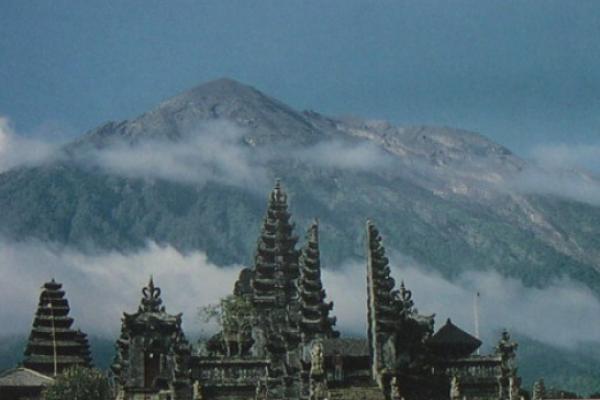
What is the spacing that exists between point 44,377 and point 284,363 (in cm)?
2430

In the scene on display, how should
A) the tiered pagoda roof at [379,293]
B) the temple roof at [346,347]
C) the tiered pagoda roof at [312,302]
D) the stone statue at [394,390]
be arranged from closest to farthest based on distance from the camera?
the stone statue at [394,390] < the temple roof at [346,347] < the tiered pagoda roof at [379,293] < the tiered pagoda roof at [312,302]

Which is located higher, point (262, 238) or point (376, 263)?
point (262, 238)

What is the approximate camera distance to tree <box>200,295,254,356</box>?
272 feet

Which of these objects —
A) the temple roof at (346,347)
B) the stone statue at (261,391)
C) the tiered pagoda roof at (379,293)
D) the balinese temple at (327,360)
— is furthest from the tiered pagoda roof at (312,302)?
the stone statue at (261,391)

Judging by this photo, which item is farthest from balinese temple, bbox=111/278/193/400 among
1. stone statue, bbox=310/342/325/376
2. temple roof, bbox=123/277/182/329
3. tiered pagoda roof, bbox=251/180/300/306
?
tiered pagoda roof, bbox=251/180/300/306

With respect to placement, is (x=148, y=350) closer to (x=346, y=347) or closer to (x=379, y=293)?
(x=346, y=347)

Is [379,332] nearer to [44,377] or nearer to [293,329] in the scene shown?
[293,329]

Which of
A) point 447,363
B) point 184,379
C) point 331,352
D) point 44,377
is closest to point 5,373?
point 44,377

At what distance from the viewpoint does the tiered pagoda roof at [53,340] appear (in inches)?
3688

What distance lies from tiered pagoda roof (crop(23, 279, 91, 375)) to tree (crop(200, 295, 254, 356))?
13.5 metres

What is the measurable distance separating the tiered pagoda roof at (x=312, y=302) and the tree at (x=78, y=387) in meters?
14.5

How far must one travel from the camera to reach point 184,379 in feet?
217

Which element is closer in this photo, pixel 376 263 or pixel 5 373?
pixel 376 263

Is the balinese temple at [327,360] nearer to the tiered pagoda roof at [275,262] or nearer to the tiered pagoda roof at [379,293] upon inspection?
the tiered pagoda roof at [379,293]
